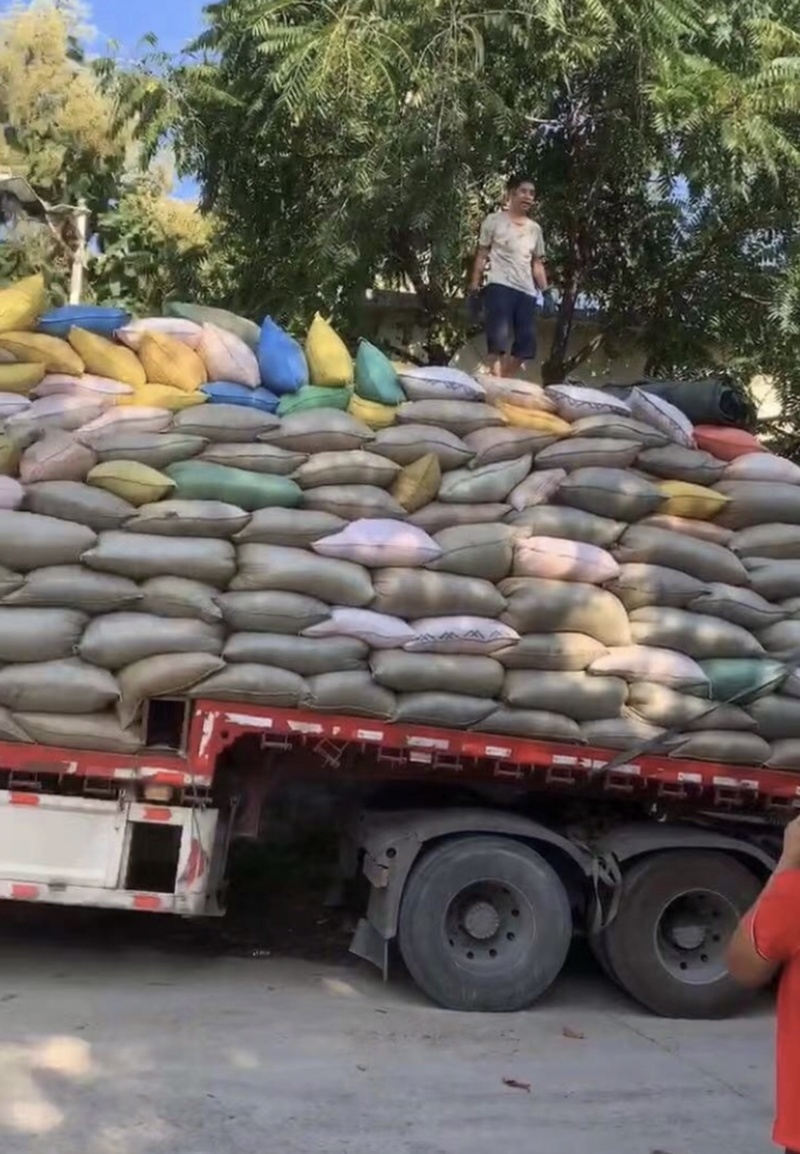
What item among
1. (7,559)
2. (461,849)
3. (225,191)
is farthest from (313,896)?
(225,191)

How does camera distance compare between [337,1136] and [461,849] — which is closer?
[337,1136]

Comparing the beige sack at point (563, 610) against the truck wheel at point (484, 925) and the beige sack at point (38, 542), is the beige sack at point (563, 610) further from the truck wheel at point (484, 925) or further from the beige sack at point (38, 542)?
the beige sack at point (38, 542)

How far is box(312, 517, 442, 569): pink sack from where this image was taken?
5.60 meters

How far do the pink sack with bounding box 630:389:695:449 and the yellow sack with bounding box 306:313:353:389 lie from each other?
4.58ft

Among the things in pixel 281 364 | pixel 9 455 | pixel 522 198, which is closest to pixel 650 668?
pixel 281 364

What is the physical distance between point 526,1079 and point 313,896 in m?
2.50

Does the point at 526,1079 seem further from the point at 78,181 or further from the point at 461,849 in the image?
the point at 78,181

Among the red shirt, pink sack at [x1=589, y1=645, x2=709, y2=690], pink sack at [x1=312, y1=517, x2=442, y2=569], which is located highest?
pink sack at [x1=312, y1=517, x2=442, y2=569]

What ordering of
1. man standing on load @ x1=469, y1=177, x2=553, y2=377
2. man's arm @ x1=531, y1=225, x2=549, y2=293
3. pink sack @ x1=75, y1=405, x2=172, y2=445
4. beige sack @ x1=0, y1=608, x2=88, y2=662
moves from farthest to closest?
man's arm @ x1=531, y1=225, x2=549, y2=293 → man standing on load @ x1=469, y1=177, x2=553, y2=377 → pink sack @ x1=75, y1=405, x2=172, y2=445 → beige sack @ x1=0, y1=608, x2=88, y2=662

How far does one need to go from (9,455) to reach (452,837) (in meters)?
2.56

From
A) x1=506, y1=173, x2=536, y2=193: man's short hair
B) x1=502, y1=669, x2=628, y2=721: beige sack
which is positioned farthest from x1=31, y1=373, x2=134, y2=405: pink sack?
x1=506, y1=173, x2=536, y2=193: man's short hair

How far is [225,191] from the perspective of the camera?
33.6 ft

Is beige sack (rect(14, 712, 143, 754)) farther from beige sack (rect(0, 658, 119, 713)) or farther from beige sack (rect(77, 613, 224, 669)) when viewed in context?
beige sack (rect(77, 613, 224, 669))

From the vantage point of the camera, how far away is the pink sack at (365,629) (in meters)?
5.49
